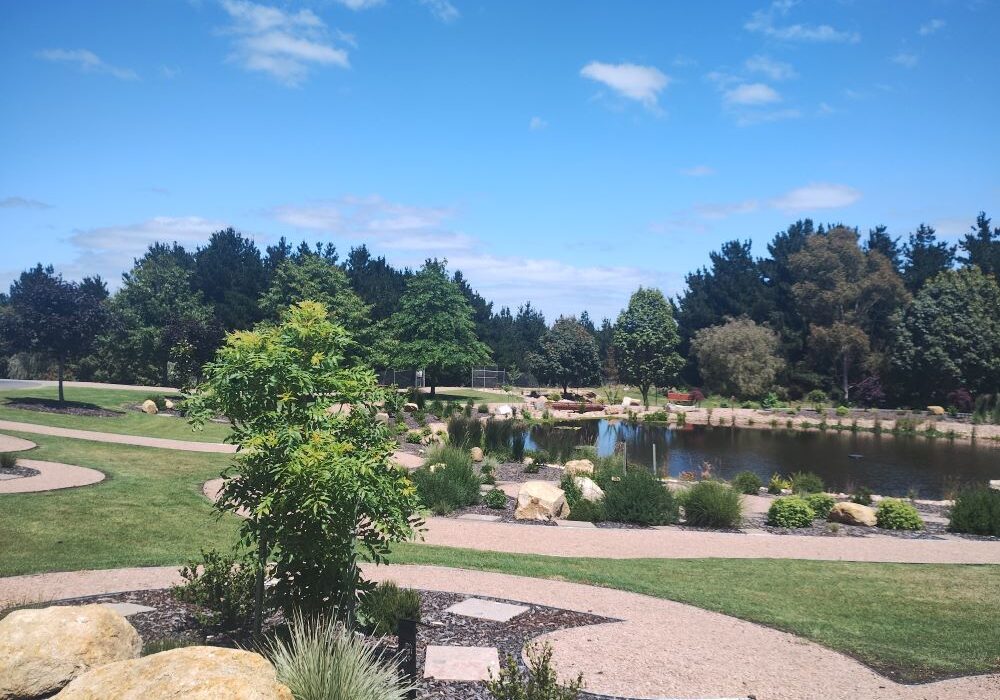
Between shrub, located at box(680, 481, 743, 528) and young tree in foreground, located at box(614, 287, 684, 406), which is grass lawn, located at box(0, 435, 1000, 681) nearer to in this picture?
Answer: shrub, located at box(680, 481, 743, 528)

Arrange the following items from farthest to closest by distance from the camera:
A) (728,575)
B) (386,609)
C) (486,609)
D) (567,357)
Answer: (567,357) < (728,575) < (486,609) < (386,609)

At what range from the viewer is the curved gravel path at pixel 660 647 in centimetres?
574

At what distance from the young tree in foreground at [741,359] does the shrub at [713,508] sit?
117 ft

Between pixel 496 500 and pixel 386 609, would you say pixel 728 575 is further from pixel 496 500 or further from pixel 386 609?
pixel 496 500

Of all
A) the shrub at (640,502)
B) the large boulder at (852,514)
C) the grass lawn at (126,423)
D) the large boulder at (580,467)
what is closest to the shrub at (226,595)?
the shrub at (640,502)

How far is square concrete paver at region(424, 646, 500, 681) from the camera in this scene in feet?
18.5

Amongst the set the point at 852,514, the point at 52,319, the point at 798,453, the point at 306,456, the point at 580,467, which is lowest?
the point at 798,453

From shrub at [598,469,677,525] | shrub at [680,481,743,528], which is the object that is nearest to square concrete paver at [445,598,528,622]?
shrub at [598,469,677,525]

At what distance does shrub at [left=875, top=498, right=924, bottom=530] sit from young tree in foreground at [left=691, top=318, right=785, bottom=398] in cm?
3471

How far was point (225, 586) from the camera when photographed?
6621 millimetres

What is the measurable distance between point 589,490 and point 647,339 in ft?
110

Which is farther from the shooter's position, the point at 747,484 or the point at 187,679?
the point at 747,484

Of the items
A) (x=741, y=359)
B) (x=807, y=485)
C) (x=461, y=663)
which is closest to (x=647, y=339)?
(x=741, y=359)

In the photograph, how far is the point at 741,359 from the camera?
4759 centimetres
